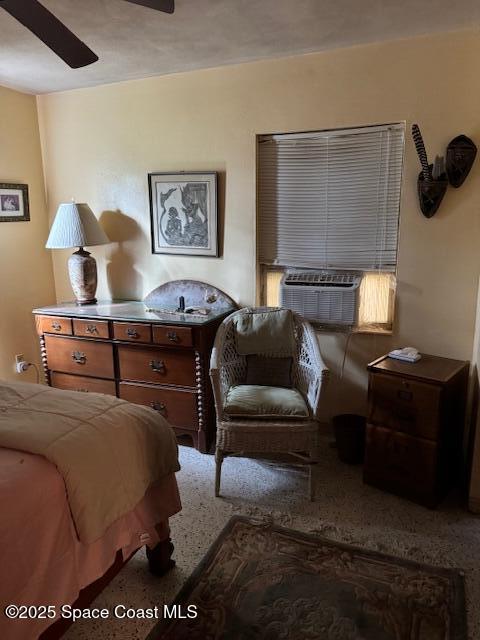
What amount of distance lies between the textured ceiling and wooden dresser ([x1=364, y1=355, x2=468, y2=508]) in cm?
175

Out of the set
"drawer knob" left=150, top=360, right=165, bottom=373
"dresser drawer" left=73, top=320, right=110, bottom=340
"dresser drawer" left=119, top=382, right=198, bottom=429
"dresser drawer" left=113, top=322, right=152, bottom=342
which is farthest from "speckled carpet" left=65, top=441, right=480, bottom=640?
"dresser drawer" left=73, top=320, right=110, bottom=340

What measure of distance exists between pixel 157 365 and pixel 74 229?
1.17 m

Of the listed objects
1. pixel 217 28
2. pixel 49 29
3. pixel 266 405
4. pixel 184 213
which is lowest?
pixel 266 405

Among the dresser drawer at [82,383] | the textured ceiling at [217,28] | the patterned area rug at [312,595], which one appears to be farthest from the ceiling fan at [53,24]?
the patterned area rug at [312,595]

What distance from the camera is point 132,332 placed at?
121 inches

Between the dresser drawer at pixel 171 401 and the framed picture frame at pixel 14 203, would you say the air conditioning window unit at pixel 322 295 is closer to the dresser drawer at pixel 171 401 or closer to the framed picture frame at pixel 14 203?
the dresser drawer at pixel 171 401

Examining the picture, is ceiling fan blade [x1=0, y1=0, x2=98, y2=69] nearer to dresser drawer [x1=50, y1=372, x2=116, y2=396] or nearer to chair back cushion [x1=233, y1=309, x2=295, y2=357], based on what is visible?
chair back cushion [x1=233, y1=309, x2=295, y2=357]

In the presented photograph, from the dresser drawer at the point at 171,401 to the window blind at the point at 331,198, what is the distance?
1.09m

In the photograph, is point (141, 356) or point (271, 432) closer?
point (271, 432)

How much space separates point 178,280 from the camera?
3498mm

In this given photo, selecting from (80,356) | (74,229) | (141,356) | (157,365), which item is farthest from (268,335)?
(74,229)

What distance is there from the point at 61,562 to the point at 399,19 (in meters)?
2.75

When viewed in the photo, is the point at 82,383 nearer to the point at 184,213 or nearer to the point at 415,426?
the point at 184,213

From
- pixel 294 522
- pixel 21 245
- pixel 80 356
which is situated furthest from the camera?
pixel 21 245
